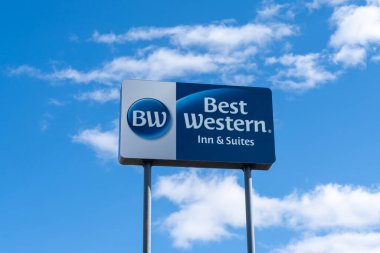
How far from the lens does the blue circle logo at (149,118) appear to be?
2022 cm

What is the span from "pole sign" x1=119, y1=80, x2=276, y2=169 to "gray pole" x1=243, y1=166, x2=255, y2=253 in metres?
0.35

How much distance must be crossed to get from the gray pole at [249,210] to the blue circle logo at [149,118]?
2.44 m

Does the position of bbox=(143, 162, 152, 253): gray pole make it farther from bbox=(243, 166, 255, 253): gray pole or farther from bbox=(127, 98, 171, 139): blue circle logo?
bbox=(243, 166, 255, 253): gray pole

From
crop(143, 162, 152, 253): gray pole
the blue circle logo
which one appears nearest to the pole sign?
the blue circle logo

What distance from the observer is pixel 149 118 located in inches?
802

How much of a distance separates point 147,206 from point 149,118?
7.93 ft

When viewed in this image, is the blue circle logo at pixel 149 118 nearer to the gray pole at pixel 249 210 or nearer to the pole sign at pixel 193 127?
the pole sign at pixel 193 127

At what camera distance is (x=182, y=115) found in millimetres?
20672

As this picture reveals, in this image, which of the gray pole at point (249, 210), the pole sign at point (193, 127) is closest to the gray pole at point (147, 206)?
the pole sign at point (193, 127)

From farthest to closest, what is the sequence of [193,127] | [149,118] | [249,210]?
[193,127] → [149,118] → [249,210]

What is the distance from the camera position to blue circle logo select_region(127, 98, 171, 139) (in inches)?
796

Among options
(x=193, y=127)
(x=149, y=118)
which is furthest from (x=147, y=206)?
(x=193, y=127)

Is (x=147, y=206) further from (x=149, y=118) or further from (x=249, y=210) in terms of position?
(x=249, y=210)

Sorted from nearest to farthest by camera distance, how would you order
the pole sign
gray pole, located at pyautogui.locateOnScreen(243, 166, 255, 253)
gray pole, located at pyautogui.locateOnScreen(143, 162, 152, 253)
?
gray pole, located at pyautogui.locateOnScreen(143, 162, 152, 253)
gray pole, located at pyautogui.locateOnScreen(243, 166, 255, 253)
the pole sign
